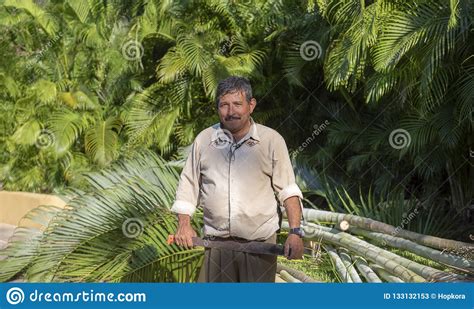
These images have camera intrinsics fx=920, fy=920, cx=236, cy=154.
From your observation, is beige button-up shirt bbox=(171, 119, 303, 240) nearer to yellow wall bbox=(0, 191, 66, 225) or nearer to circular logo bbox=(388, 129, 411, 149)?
circular logo bbox=(388, 129, 411, 149)

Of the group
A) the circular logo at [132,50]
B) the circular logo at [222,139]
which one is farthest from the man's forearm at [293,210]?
the circular logo at [132,50]

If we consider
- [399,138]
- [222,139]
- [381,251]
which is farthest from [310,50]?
[222,139]

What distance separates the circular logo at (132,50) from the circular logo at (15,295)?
7.65 metres

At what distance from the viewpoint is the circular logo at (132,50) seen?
482 inches

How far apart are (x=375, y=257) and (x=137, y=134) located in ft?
18.7

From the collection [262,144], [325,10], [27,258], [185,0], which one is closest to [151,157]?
[27,258]

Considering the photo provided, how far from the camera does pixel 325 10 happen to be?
324 inches

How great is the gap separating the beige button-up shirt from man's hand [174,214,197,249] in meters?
0.11

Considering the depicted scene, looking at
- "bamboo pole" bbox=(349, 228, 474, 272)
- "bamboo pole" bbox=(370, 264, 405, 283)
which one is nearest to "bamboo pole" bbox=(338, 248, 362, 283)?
"bamboo pole" bbox=(370, 264, 405, 283)

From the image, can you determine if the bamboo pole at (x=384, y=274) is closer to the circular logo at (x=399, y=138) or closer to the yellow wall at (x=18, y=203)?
the circular logo at (x=399, y=138)

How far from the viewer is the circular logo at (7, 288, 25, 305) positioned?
4.78 meters

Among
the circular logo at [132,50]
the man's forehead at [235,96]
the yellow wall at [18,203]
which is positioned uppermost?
the circular logo at [132,50]

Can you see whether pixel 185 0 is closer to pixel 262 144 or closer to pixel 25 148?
pixel 25 148

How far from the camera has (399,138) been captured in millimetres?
8766
